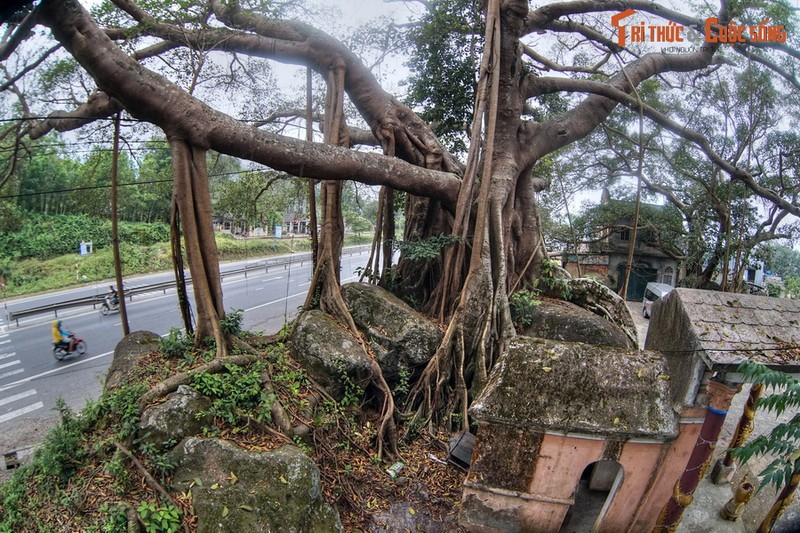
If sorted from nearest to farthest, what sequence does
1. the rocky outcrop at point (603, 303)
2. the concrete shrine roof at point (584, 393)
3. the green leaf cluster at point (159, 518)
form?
the green leaf cluster at point (159, 518), the concrete shrine roof at point (584, 393), the rocky outcrop at point (603, 303)

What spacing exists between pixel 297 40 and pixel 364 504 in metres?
6.15

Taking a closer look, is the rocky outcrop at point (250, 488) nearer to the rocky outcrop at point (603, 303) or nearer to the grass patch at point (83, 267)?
the rocky outcrop at point (603, 303)

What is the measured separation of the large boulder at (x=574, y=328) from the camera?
6.65 m

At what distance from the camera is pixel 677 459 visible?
4027 millimetres

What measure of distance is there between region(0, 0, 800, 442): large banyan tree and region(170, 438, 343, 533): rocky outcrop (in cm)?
157

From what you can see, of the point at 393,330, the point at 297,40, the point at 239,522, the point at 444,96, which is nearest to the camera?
the point at 239,522

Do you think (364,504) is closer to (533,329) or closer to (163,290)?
(533,329)

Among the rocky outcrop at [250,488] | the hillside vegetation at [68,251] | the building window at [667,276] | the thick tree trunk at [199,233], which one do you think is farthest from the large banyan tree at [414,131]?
the building window at [667,276]

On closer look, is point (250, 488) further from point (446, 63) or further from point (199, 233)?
point (446, 63)

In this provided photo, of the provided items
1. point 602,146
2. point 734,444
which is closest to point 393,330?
point 734,444

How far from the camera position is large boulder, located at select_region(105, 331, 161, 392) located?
5025 mm

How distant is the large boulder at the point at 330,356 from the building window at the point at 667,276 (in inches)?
743

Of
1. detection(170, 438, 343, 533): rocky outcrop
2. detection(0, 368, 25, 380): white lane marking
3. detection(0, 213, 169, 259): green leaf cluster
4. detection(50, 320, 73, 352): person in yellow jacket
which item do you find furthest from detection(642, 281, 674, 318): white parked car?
detection(0, 213, 169, 259): green leaf cluster

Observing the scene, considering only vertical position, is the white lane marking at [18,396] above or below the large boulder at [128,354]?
below
